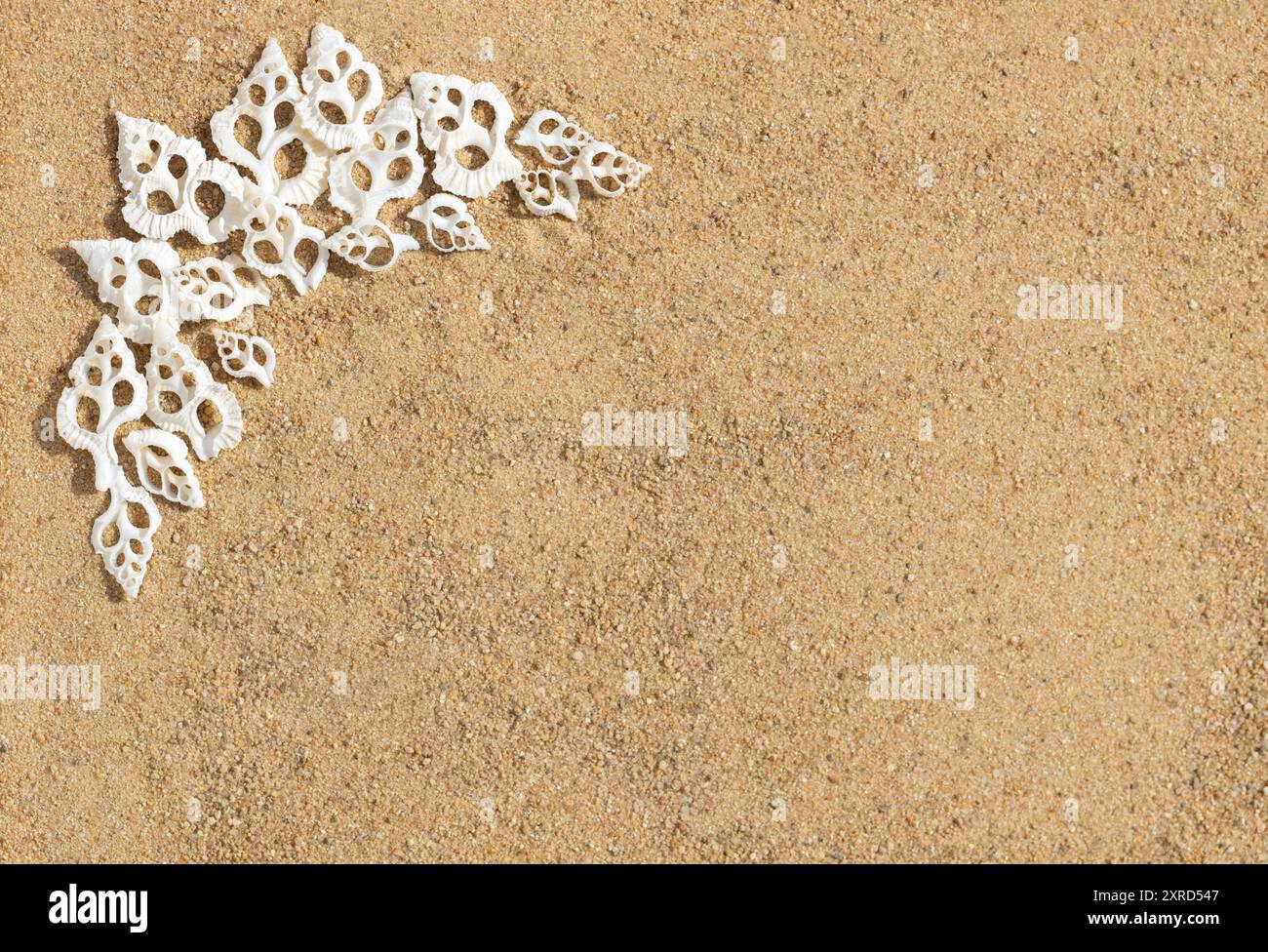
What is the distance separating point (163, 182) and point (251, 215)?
342 mm

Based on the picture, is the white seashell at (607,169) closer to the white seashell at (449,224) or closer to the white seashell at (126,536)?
the white seashell at (449,224)

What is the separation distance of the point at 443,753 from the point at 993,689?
189 centimetres

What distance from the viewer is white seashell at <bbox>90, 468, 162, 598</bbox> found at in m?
3.08

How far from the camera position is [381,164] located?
124 inches

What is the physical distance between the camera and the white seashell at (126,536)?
308 cm

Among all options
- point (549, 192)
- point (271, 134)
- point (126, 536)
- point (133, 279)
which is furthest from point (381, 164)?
point (126, 536)

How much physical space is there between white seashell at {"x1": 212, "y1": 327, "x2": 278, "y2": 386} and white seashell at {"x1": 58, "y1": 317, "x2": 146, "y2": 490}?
0.99 feet

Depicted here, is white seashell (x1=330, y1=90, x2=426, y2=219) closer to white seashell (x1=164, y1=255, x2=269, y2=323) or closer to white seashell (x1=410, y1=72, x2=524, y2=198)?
white seashell (x1=410, y1=72, x2=524, y2=198)

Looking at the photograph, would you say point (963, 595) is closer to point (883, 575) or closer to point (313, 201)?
point (883, 575)

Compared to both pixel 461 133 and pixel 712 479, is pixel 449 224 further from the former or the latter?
pixel 712 479

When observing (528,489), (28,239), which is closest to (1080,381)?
(528,489)

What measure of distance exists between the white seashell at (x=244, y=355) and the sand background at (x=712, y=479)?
7cm

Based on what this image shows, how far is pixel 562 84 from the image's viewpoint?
3.20m

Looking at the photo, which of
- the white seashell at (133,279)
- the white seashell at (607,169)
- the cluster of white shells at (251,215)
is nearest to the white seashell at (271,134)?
the cluster of white shells at (251,215)
